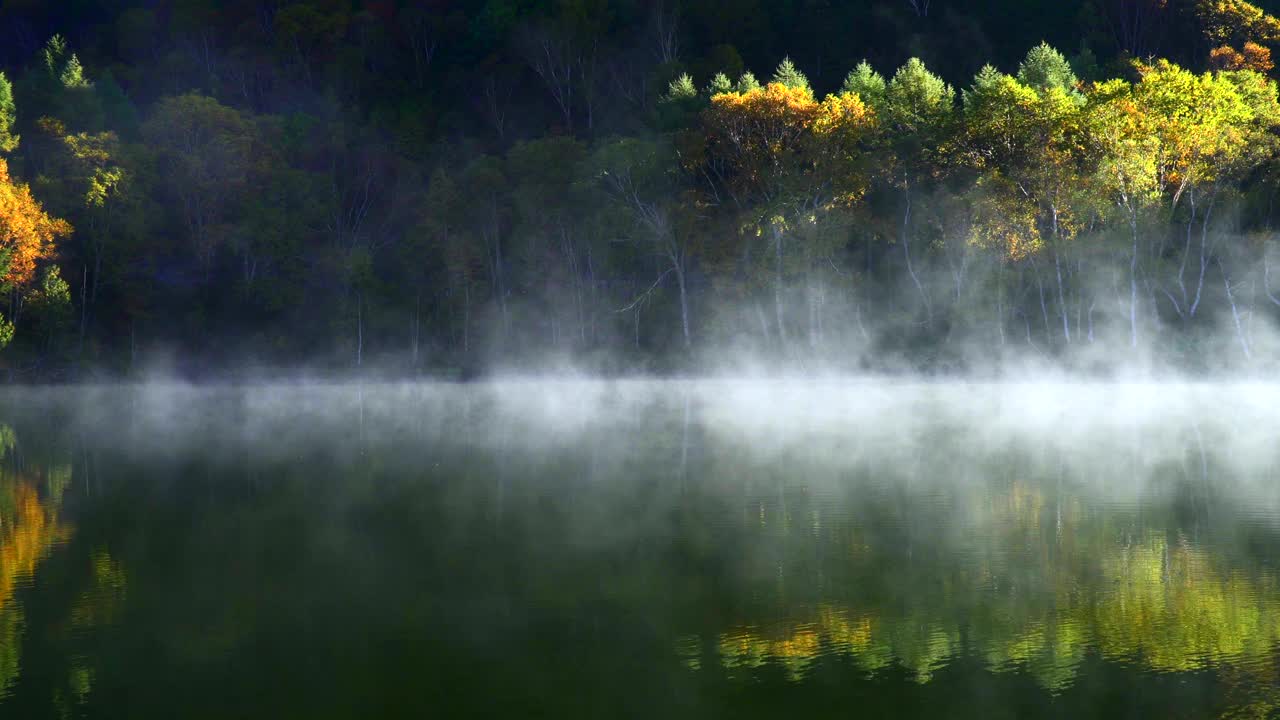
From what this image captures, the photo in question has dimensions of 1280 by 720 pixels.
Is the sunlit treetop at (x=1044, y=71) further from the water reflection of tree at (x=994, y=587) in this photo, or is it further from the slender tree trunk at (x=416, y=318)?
the water reflection of tree at (x=994, y=587)

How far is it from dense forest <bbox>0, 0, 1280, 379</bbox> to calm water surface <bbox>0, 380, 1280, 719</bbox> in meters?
27.0

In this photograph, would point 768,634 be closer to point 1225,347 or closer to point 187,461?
point 187,461

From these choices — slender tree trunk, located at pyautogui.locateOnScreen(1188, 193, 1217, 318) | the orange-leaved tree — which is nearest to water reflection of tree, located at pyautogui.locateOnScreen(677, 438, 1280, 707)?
slender tree trunk, located at pyautogui.locateOnScreen(1188, 193, 1217, 318)

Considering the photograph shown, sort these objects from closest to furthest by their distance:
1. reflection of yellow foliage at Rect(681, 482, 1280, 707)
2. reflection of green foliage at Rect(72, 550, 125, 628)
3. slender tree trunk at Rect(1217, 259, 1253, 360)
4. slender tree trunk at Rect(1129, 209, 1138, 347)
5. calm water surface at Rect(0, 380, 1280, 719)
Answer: calm water surface at Rect(0, 380, 1280, 719)
reflection of yellow foliage at Rect(681, 482, 1280, 707)
reflection of green foliage at Rect(72, 550, 125, 628)
slender tree trunk at Rect(1217, 259, 1253, 360)
slender tree trunk at Rect(1129, 209, 1138, 347)

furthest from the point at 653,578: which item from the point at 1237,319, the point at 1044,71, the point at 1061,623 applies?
the point at 1044,71

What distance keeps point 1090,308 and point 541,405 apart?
24.5m

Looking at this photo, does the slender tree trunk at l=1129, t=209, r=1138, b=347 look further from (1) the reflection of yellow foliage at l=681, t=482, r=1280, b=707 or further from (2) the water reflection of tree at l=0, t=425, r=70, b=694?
(2) the water reflection of tree at l=0, t=425, r=70, b=694

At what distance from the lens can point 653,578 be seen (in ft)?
41.9

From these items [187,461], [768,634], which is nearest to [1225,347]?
[187,461]

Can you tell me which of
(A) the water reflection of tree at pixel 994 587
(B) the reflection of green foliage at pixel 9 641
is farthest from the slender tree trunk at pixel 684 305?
(B) the reflection of green foliage at pixel 9 641

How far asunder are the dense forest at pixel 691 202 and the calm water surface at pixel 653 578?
27.0 metres

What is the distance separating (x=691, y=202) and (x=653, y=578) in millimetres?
48894

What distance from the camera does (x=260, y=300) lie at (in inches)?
2667

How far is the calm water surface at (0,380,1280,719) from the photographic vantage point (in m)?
9.08
